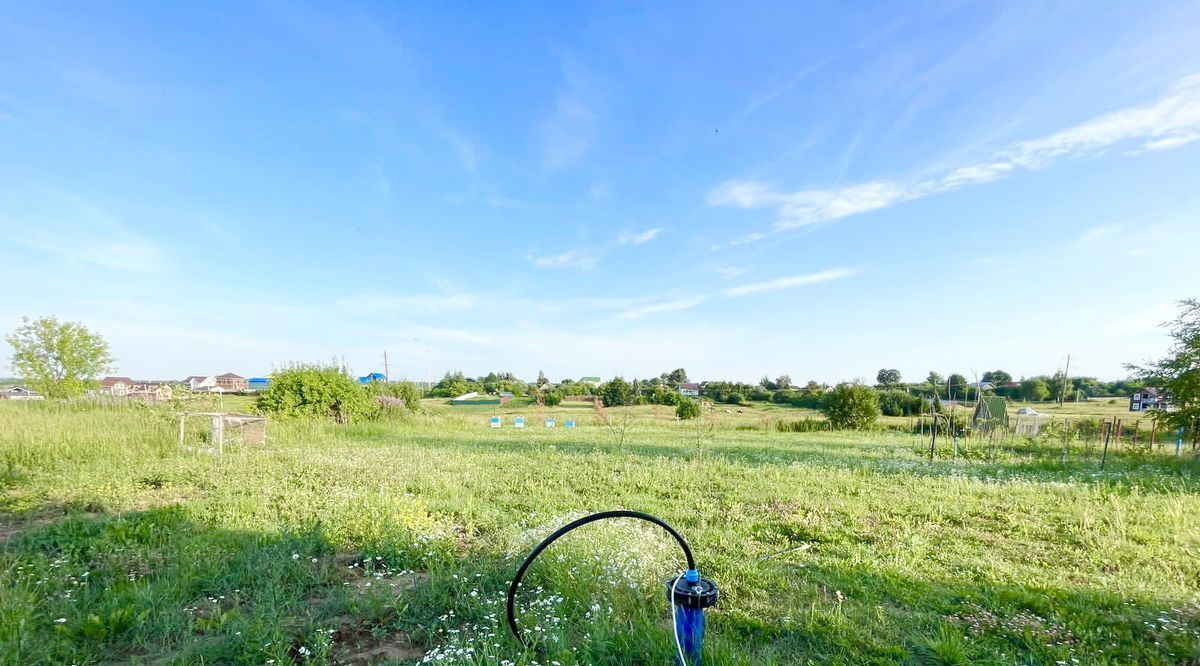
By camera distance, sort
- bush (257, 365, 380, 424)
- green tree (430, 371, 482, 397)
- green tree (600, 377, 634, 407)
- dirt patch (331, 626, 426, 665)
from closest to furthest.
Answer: dirt patch (331, 626, 426, 665) → bush (257, 365, 380, 424) → green tree (600, 377, 634, 407) → green tree (430, 371, 482, 397)

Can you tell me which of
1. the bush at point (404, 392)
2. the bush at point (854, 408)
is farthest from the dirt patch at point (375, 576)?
the bush at point (854, 408)

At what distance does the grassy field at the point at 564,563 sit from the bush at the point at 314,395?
5533 millimetres

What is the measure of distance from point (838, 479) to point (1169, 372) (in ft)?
34.8

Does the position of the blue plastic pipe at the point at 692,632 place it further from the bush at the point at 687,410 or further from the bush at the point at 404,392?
the bush at the point at 687,410

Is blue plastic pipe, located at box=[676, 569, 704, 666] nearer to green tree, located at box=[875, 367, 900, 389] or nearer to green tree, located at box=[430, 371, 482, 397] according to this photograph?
green tree, located at box=[875, 367, 900, 389]

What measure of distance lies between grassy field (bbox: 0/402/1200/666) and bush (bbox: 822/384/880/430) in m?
13.0

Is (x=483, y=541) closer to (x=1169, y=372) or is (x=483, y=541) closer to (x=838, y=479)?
(x=838, y=479)

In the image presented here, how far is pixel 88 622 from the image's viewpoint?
8.85 ft

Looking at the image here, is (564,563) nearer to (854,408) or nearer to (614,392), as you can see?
(854,408)

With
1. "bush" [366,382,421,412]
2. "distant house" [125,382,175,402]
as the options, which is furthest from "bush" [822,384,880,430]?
"distant house" [125,382,175,402]

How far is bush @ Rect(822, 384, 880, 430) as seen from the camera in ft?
66.1

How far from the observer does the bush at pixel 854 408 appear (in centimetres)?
2014

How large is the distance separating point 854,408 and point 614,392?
15.7 m

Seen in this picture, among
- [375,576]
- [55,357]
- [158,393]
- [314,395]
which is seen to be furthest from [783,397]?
[55,357]
